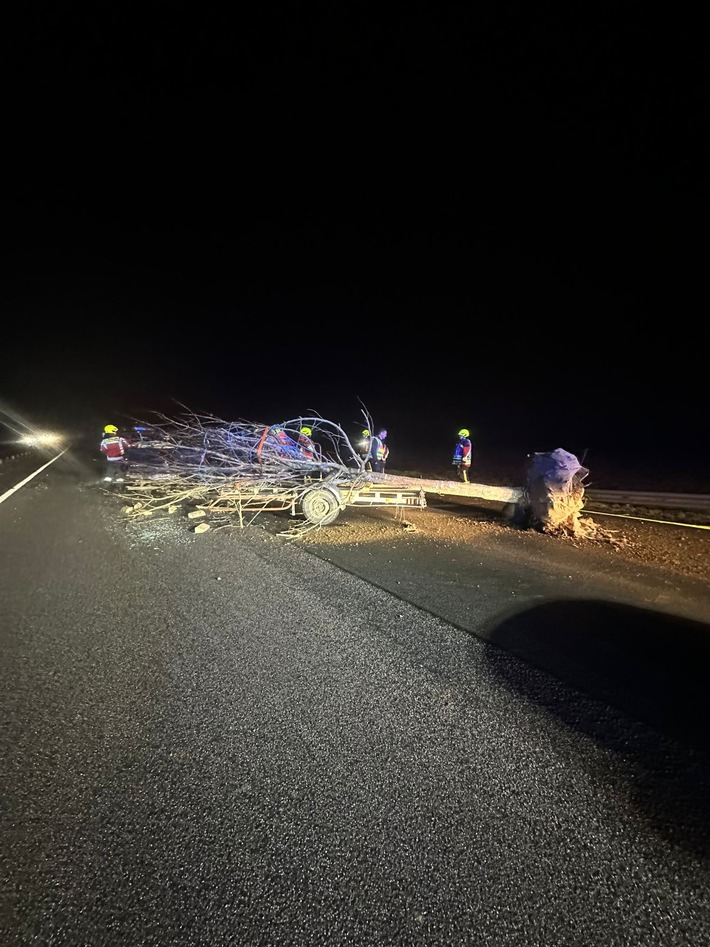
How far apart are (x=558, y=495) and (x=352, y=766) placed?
6389 mm

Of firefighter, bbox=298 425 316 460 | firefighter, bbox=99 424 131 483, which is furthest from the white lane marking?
firefighter, bbox=298 425 316 460

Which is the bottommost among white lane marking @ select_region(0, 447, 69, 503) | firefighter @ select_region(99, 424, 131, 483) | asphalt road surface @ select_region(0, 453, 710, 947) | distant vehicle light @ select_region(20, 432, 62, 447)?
asphalt road surface @ select_region(0, 453, 710, 947)

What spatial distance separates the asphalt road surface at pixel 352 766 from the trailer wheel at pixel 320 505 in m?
2.91

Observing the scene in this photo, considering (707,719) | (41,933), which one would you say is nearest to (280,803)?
(41,933)

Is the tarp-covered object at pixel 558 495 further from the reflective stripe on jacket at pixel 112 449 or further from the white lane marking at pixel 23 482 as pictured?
the white lane marking at pixel 23 482

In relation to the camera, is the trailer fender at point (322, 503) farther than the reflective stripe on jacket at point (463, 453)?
No

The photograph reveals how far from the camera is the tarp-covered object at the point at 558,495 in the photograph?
8078mm

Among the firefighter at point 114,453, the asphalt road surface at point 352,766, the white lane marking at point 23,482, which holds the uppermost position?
the firefighter at point 114,453

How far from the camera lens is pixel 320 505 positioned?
27.8 feet

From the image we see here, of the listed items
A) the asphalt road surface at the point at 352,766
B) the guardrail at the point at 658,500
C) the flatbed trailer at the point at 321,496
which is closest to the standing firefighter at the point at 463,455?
the guardrail at the point at 658,500

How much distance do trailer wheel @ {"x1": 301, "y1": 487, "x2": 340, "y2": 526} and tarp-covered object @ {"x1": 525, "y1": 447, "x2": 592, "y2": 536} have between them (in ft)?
11.2

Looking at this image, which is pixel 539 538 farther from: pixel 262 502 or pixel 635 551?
pixel 262 502

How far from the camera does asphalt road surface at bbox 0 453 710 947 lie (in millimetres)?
2064

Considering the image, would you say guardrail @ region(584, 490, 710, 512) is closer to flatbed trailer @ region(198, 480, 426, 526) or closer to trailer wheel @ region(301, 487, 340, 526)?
flatbed trailer @ region(198, 480, 426, 526)
